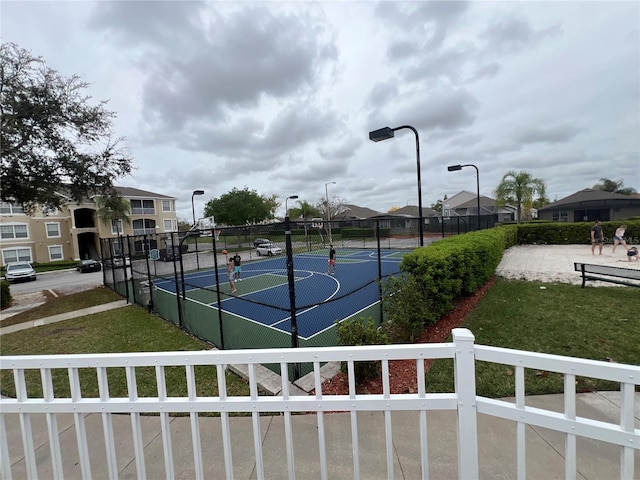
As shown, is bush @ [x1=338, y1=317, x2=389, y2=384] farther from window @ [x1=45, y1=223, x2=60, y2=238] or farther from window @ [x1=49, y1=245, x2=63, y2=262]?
window @ [x1=49, y1=245, x2=63, y2=262]

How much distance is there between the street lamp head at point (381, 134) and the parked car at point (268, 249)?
4.54m

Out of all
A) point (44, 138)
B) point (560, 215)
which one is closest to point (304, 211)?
point (560, 215)

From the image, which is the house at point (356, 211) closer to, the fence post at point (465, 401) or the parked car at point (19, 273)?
the parked car at point (19, 273)

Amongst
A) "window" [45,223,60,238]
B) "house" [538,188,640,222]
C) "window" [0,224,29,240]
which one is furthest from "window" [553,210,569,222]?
"window" [0,224,29,240]

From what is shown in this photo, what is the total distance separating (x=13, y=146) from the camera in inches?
430

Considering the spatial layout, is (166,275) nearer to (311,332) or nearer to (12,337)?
(12,337)

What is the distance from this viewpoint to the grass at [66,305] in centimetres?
1037

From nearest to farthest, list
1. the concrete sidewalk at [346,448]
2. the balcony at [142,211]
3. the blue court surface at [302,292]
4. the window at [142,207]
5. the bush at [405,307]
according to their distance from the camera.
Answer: the concrete sidewalk at [346,448] < the bush at [405,307] < the blue court surface at [302,292] < the balcony at [142,211] < the window at [142,207]

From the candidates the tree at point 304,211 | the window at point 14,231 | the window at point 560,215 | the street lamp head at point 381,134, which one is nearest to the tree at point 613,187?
the window at point 560,215

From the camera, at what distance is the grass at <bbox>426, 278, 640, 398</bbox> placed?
3785mm

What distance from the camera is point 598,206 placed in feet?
113

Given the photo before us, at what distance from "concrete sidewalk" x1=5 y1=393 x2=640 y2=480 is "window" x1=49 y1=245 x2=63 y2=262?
42970mm

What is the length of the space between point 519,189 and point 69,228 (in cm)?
5662

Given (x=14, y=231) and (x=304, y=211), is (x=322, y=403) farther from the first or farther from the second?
(x=304, y=211)
